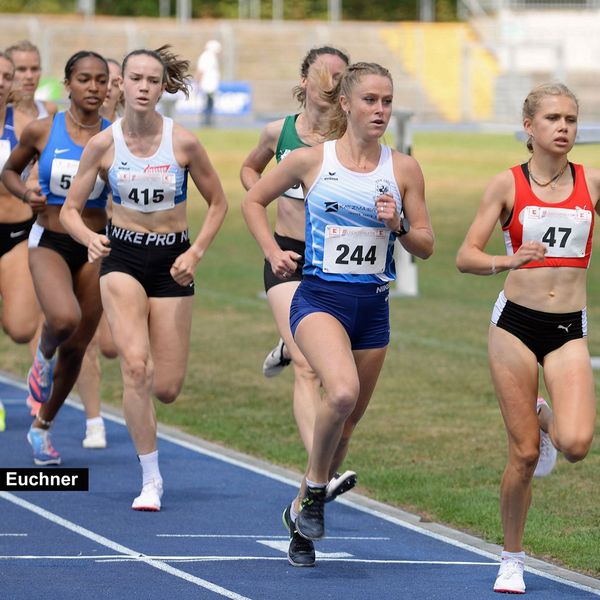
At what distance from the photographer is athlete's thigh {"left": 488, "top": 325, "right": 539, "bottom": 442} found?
6434 millimetres

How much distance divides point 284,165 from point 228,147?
31.7 m

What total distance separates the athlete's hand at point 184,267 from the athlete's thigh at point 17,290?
7.12 ft

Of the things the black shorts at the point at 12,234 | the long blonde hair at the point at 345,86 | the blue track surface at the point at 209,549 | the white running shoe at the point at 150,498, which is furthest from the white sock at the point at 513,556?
the black shorts at the point at 12,234

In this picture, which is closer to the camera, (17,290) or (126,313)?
(126,313)

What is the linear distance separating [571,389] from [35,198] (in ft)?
12.6

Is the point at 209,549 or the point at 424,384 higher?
the point at 424,384

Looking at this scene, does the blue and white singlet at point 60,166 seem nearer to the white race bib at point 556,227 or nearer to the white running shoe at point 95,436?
the white running shoe at point 95,436

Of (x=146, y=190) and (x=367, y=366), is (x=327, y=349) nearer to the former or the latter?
(x=367, y=366)

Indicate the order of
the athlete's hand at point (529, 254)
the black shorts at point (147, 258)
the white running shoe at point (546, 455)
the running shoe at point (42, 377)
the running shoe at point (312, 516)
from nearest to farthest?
the athlete's hand at point (529, 254), the running shoe at point (312, 516), the white running shoe at point (546, 455), the black shorts at point (147, 258), the running shoe at point (42, 377)

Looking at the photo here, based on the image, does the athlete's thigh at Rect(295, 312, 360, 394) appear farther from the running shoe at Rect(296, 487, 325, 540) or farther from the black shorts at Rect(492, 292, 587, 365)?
the black shorts at Rect(492, 292, 587, 365)

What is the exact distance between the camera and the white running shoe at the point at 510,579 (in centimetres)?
652

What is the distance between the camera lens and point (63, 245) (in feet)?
30.1

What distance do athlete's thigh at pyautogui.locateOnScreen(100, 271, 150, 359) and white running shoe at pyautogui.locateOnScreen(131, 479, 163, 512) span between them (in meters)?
0.73

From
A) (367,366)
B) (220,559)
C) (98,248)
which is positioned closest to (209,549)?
(220,559)
